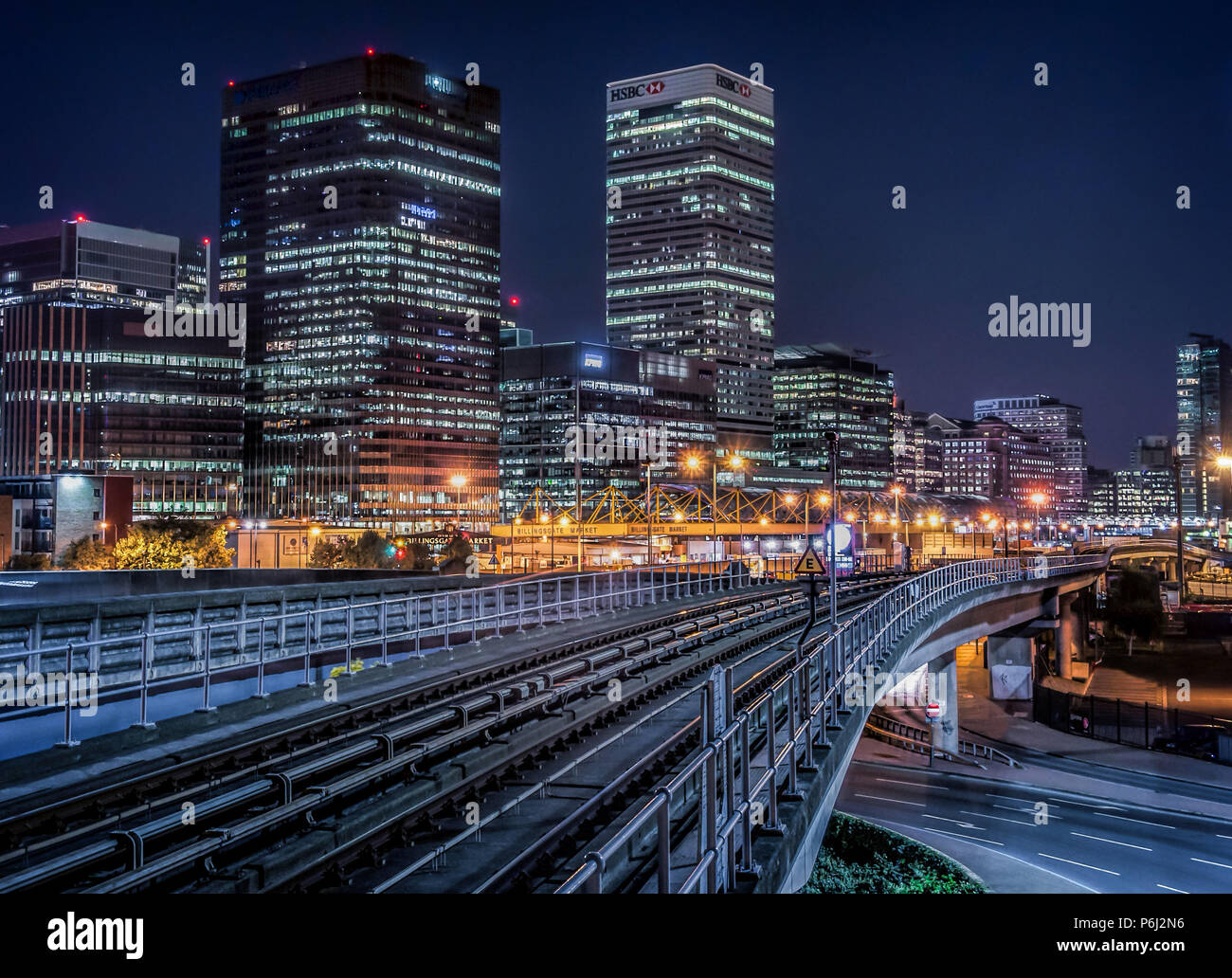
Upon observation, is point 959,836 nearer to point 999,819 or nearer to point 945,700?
point 999,819

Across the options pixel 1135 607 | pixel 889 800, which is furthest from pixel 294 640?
pixel 1135 607

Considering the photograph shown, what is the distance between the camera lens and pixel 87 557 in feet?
205

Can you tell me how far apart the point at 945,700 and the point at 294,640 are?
1354 inches

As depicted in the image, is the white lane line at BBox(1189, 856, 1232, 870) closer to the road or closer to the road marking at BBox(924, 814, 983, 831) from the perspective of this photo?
the road

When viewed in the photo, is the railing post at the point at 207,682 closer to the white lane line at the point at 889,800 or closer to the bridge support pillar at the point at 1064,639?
the white lane line at the point at 889,800

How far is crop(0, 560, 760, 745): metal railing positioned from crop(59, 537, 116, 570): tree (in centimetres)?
3642

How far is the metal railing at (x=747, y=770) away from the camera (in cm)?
542

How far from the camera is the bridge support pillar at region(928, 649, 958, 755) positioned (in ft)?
158

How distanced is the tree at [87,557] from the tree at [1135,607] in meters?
71.5

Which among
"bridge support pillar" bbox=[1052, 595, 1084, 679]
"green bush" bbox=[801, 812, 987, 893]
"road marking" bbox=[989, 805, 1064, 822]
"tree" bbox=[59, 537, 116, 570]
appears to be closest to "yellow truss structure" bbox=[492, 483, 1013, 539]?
"bridge support pillar" bbox=[1052, 595, 1084, 679]

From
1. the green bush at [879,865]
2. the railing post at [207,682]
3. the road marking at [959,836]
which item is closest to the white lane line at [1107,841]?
the road marking at [959,836]
